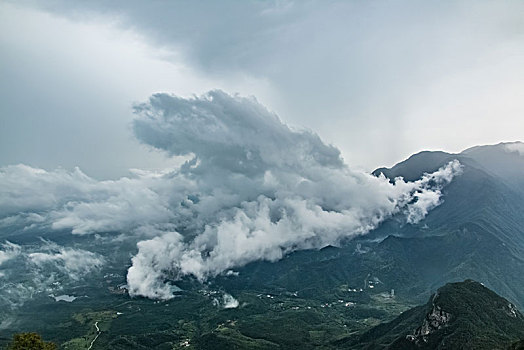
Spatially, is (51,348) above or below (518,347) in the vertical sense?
above

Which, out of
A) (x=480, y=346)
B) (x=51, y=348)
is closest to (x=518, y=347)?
(x=480, y=346)

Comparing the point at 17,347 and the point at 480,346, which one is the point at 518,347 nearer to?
the point at 480,346

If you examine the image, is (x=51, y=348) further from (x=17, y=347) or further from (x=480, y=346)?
(x=480, y=346)

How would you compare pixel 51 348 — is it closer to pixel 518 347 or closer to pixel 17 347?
pixel 17 347

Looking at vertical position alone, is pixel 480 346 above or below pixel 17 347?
below

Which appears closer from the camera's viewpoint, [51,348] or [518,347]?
[51,348]

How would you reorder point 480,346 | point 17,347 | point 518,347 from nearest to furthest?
point 17,347 → point 518,347 → point 480,346

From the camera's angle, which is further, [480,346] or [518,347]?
[480,346]

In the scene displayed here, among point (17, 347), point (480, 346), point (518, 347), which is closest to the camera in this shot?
point (17, 347)

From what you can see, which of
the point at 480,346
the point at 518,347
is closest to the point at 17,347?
the point at 518,347
